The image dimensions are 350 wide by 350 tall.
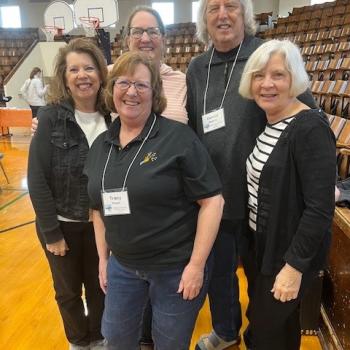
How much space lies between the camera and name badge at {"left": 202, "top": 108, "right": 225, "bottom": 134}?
4.08ft

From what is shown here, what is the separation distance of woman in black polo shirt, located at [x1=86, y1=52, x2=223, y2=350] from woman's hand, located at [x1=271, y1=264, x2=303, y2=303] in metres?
0.22

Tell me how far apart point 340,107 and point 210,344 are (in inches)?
112

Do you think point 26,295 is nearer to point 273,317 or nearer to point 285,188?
point 273,317

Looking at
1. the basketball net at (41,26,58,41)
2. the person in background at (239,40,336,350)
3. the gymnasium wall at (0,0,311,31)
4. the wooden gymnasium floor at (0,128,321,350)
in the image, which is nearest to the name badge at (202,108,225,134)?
the person in background at (239,40,336,350)

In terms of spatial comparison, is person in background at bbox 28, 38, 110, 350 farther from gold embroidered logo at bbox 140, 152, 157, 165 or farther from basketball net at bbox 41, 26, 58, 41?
basketball net at bbox 41, 26, 58, 41

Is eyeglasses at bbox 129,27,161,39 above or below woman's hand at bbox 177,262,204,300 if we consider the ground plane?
above

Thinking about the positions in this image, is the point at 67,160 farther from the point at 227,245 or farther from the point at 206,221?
the point at 227,245

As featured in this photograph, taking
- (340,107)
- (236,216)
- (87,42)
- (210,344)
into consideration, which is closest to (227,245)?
(236,216)

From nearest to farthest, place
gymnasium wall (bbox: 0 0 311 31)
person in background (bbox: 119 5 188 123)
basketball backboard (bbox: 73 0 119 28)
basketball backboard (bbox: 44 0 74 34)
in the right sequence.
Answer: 1. person in background (bbox: 119 5 188 123)
2. basketball backboard (bbox: 73 0 119 28)
3. basketball backboard (bbox: 44 0 74 34)
4. gymnasium wall (bbox: 0 0 311 31)

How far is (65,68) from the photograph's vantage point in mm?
1240

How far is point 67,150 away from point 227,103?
0.59 metres

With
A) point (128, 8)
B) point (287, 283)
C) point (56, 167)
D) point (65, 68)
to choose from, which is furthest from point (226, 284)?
point (128, 8)

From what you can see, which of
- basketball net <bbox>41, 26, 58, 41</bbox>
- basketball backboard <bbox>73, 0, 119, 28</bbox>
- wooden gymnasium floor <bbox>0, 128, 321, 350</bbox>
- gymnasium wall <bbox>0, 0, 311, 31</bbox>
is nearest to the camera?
wooden gymnasium floor <bbox>0, 128, 321, 350</bbox>

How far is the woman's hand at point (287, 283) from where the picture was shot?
1.01m
